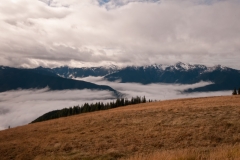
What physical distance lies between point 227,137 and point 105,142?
11.0m

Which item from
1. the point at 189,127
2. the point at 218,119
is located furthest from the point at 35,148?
the point at 218,119

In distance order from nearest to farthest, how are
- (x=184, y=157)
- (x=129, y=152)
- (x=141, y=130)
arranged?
(x=184, y=157), (x=129, y=152), (x=141, y=130)

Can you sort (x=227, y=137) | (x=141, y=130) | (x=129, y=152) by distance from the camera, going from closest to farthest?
1. (x=129, y=152)
2. (x=227, y=137)
3. (x=141, y=130)

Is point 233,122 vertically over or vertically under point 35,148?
over

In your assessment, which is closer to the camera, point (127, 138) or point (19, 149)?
point (127, 138)

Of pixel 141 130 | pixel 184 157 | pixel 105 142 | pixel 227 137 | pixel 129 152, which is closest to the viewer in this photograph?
pixel 184 157

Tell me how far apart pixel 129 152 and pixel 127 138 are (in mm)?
5226

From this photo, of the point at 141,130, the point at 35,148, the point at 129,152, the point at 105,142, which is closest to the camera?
the point at 129,152

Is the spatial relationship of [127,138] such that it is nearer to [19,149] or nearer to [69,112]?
[19,149]

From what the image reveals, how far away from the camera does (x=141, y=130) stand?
25.8 m

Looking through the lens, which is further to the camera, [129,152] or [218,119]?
[218,119]

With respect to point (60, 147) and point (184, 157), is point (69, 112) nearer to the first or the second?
point (60, 147)

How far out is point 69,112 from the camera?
127m

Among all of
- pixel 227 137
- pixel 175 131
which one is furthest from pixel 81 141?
pixel 227 137
